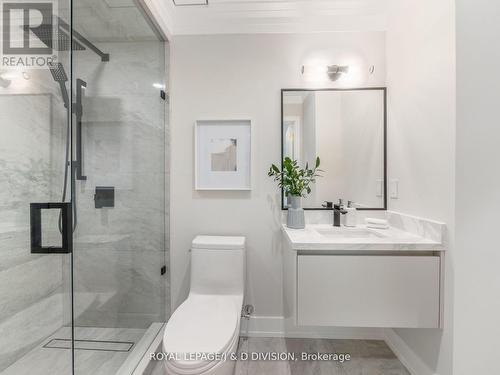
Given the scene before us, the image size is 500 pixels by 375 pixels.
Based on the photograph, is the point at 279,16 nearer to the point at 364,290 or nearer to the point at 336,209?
the point at 336,209

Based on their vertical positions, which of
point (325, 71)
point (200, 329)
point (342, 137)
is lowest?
point (200, 329)

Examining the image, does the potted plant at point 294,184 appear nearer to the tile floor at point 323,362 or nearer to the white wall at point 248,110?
the white wall at point 248,110

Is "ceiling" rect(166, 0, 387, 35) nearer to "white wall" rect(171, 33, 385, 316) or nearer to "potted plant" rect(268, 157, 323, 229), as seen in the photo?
"white wall" rect(171, 33, 385, 316)

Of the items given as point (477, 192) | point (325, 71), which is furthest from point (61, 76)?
point (477, 192)

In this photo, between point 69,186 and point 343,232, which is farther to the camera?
point 343,232

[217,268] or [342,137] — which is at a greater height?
[342,137]

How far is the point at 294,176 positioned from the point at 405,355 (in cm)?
136

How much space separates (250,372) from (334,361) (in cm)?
56

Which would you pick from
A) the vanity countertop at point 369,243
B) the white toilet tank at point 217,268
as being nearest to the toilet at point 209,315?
the white toilet tank at point 217,268

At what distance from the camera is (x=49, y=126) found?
4.25 ft

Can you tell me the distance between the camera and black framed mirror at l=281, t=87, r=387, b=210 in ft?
6.31

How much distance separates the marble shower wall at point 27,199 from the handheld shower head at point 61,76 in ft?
0.08

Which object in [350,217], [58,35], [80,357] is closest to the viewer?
[58,35]

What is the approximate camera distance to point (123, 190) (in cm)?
159
